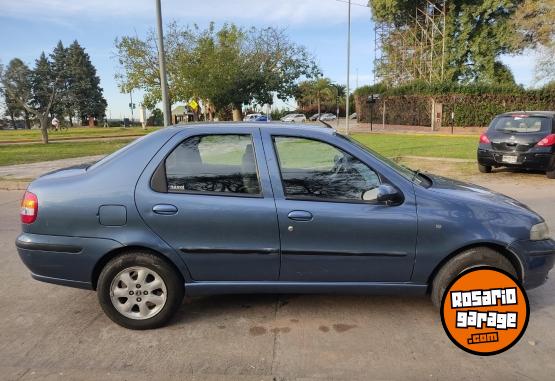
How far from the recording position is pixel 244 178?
3486mm

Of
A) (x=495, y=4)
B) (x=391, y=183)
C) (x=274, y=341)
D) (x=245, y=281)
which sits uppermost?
(x=495, y=4)

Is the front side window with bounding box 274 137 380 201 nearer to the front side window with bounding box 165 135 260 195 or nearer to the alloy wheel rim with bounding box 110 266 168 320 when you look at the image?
the front side window with bounding box 165 135 260 195

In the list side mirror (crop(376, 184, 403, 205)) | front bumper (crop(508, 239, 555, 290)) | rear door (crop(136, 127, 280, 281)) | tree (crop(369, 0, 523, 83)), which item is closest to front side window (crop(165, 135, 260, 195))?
rear door (crop(136, 127, 280, 281))

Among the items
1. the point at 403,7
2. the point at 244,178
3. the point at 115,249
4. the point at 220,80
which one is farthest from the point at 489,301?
the point at 403,7

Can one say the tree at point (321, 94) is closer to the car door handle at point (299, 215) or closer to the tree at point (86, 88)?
the tree at point (86, 88)

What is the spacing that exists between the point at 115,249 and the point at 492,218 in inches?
109

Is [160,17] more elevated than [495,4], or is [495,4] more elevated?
[495,4]

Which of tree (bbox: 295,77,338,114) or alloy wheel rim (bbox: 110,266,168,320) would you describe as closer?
alloy wheel rim (bbox: 110,266,168,320)

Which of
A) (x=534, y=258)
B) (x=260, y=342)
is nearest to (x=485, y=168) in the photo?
(x=534, y=258)

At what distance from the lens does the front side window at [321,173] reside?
11.3ft

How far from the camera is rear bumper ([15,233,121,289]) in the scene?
3412 millimetres

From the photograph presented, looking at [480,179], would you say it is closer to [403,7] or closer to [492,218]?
[492,218]

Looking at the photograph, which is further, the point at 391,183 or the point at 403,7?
the point at 403,7

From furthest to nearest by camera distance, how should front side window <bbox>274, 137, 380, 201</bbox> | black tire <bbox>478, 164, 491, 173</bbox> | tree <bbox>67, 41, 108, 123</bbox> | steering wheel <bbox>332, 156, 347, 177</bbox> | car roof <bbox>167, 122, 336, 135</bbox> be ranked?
tree <bbox>67, 41, 108, 123</bbox> < black tire <bbox>478, 164, 491, 173</bbox> < car roof <bbox>167, 122, 336, 135</bbox> < steering wheel <bbox>332, 156, 347, 177</bbox> < front side window <bbox>274, 137, 380, 201</bbox>
